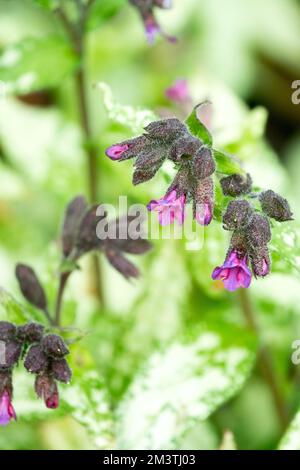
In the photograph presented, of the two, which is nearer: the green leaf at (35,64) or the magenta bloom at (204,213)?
the magenta bloom at (204,213)

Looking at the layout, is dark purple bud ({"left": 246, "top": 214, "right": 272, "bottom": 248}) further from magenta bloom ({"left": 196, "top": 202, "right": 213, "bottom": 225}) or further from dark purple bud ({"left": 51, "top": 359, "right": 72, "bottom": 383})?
dark purple bud ({"left": 51, "top": 359, "right": 72, "bottom": 383})

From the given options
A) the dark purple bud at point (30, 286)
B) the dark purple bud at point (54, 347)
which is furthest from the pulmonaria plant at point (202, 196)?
the dark purple bud at point (30, 286)

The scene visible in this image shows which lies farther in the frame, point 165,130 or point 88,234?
point 88,234

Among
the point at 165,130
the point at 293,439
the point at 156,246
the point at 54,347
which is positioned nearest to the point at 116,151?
the point at 165,130

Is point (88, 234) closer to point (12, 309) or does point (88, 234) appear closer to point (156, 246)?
point (12, 309)

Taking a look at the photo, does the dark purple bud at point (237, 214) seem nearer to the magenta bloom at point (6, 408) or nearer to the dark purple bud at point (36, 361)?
the dark purple bud at point (36, 361)
